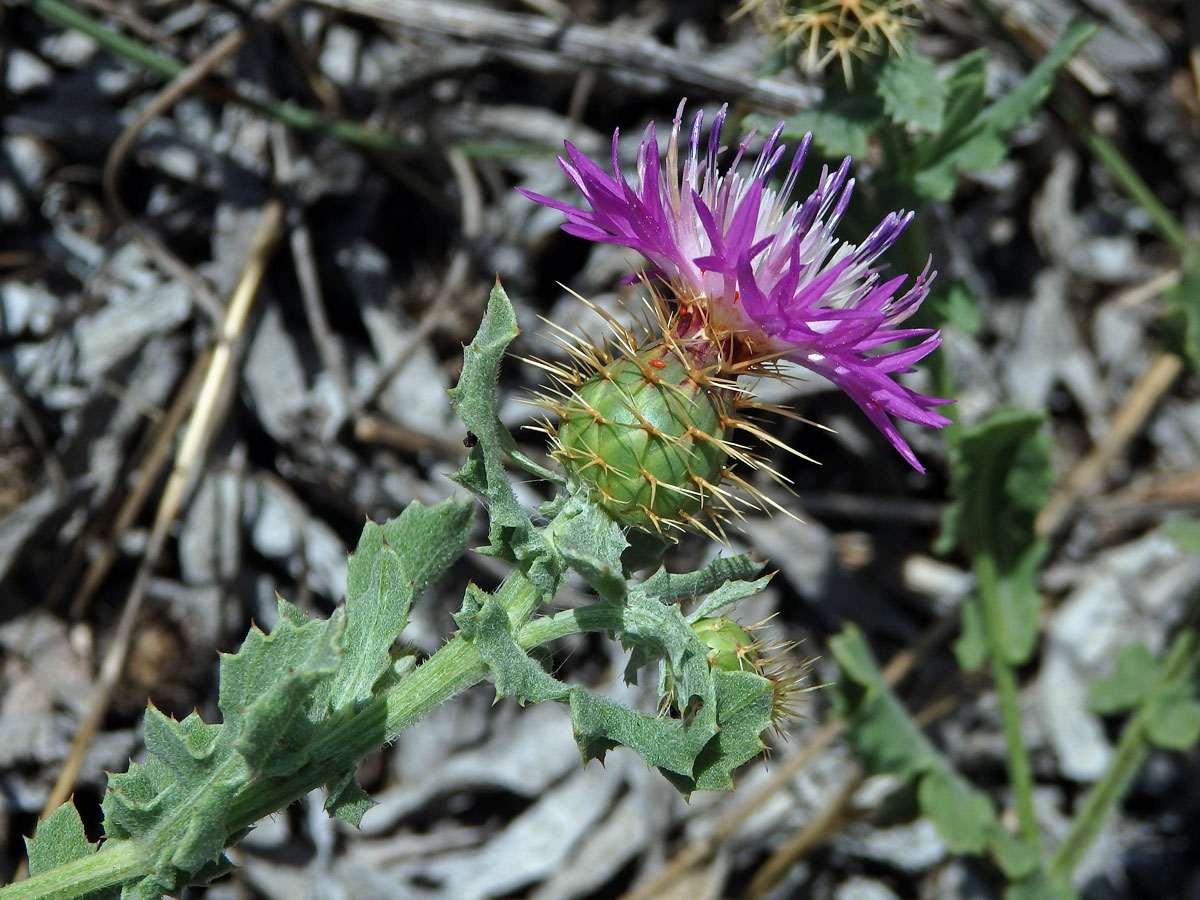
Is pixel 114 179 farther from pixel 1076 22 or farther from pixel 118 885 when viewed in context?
pixel 1076 22

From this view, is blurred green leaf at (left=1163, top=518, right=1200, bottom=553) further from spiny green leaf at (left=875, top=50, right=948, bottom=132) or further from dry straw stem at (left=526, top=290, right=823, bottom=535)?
dry straw stem at (left=526, top=290, right=823, bottom=535)

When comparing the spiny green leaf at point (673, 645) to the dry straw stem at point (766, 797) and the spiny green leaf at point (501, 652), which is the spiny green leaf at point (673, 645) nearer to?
the spiny green leaf at point (501, 652)

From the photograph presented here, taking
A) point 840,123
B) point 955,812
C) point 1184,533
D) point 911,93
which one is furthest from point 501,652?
point 1184,533

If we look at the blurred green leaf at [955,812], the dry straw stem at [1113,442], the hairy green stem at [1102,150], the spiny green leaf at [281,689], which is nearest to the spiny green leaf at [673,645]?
the spiny green leaf at [281,689]

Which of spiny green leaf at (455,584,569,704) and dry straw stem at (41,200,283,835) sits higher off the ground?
spiny green leaf at (455,584,569,704)

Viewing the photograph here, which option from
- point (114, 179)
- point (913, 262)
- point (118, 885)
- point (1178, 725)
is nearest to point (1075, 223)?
point (913, 262)

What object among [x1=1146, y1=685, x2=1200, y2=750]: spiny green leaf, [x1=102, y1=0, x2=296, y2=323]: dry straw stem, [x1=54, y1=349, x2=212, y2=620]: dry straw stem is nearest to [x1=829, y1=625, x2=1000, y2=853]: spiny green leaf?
[x1=1146, y1=685, x2=1200, y2=750]: spiny green leaf

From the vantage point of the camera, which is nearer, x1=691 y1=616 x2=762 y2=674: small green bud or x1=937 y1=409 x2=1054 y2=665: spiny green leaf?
x1=691 y1=616 x2=762 y2=674: small green bud
